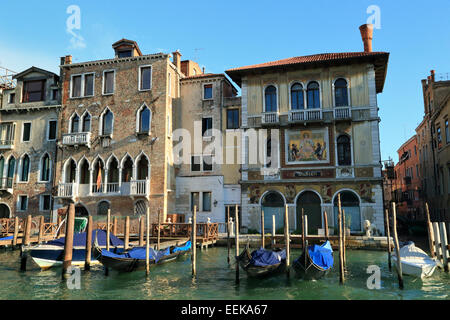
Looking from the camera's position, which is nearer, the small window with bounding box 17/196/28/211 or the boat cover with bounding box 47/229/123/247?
the boat cover with bounding box 47/229/123/247

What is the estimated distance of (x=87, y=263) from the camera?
12133 mm

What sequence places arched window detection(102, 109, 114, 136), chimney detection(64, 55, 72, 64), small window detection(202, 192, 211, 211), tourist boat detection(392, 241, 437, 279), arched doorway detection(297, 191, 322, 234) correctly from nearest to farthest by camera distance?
1. tourist boat detection(392, 241, 437, 279)
2. arched doorway detection(297, 191, 322, 234)
3. small window detection(202, 192, 211, 211)
4. arched window detection(102, 109, 114, 136)
5. chimney detection(64, 55, 72, 64)

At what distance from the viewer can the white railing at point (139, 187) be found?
67.7 ft

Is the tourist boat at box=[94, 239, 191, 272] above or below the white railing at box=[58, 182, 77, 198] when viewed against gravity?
below

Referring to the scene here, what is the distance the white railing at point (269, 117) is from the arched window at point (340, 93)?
308 centimetres

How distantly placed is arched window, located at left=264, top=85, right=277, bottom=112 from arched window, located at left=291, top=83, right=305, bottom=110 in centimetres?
92

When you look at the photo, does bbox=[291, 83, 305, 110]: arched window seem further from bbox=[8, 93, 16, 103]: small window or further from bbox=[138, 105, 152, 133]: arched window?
bbox=[8, 93, 16, 103]: small window

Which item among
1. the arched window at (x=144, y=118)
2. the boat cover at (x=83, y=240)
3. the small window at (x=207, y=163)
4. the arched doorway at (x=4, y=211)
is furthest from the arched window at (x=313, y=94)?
the arched doorway at (x=4, y=211)

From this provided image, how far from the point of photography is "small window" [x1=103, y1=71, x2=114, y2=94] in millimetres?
22625

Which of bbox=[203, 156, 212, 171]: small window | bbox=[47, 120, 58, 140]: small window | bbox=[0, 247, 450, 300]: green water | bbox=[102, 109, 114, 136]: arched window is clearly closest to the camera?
bbox=[0, 247, 450, 300]: green water

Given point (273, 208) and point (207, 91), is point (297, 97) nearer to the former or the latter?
point (207, 91)

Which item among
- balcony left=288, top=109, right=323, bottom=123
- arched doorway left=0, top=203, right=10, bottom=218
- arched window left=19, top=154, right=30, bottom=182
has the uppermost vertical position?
balcony left=288, top=109, right=323, bottom=123

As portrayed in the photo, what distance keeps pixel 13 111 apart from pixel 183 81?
10.9 metres

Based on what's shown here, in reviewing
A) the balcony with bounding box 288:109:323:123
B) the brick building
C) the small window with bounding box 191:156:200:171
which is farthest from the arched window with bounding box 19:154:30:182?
the balcony with bounding box 288:109:323:123
